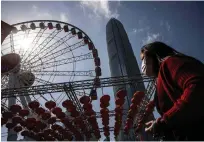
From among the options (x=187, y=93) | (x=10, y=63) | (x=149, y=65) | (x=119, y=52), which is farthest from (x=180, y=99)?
(x=119, y=52)

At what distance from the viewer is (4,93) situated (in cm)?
948

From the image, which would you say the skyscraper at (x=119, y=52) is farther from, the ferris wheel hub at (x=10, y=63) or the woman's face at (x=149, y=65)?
the woman's face at (x=149, y=65)

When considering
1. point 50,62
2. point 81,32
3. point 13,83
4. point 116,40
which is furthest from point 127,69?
point 13,83

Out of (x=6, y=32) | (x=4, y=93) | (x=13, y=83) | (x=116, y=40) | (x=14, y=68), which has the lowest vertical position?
(x=4, y=93)

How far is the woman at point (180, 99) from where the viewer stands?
1.39m

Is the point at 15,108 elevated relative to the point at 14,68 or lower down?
lower down

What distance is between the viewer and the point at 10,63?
46.3 ft

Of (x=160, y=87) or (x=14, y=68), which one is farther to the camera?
(x=14, y=68)

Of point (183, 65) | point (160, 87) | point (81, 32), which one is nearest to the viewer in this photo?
point (183, 65)

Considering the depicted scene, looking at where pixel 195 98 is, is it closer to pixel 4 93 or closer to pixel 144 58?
pixel 144 58

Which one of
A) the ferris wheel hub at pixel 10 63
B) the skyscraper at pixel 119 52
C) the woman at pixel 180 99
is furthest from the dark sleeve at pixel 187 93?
the skyscraper at pixel 119 52

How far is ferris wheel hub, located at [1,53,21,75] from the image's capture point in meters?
13.5

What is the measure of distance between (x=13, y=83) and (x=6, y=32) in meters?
3.20

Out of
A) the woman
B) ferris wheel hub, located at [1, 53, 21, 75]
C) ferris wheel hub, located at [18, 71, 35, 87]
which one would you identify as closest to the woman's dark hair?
the woman
